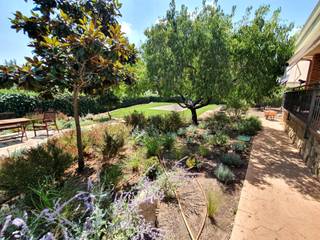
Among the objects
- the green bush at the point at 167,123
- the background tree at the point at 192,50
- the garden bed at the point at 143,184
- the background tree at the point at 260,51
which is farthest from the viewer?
the green bush at the point at 167,123

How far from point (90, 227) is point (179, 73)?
6.87 metres

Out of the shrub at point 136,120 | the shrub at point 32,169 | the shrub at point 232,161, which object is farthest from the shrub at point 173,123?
the shrub at point 32,169

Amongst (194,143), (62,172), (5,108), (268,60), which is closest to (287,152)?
(194,143)

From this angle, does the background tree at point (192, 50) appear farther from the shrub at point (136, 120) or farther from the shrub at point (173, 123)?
the shrub at point (136, 120)

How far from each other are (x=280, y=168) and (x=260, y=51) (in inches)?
226

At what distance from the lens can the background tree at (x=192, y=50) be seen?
23.7 ft

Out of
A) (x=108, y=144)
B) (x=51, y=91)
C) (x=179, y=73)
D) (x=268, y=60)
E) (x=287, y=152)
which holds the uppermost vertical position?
(x=268, y=60)

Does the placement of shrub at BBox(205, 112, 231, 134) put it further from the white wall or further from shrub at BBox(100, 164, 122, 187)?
shrub at BBox(100, 164, 122, 187)

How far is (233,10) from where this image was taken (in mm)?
8375

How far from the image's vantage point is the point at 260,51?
8.16 m

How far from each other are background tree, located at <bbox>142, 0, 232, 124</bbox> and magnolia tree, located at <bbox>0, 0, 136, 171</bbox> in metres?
3.61

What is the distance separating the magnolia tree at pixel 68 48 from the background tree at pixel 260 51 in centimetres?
653

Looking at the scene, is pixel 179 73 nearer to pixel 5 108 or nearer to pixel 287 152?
pixel 287 152

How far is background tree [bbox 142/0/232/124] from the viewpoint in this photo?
7.23 meters
